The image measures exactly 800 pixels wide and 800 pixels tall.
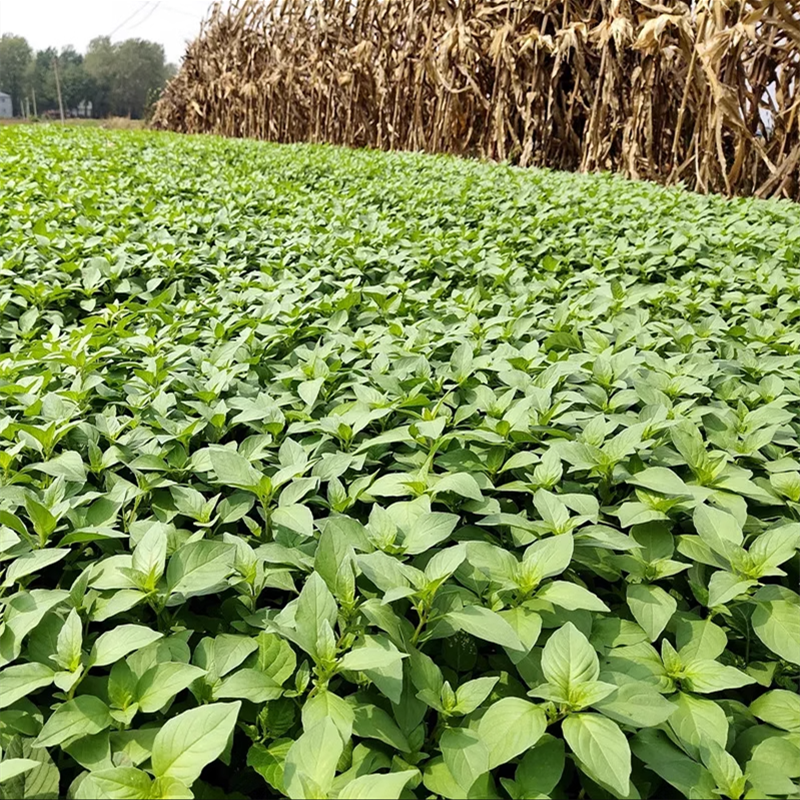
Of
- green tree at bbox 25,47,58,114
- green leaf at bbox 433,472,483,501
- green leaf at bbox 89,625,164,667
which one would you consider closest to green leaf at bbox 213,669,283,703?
green leaf at bbox 89,625,164,667

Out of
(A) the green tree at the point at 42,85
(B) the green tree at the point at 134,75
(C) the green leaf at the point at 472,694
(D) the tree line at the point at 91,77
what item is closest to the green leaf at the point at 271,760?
(C) the green leaf at the point at 472,694

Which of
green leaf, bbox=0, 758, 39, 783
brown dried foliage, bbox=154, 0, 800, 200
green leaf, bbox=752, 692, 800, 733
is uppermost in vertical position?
brown dried foliage, bbox=154, 0, 800, 200

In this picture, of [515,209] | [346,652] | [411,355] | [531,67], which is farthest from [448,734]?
[531,67]

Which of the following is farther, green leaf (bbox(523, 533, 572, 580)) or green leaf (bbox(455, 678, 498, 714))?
green leaf (bbox(523, 533, 572, 580))

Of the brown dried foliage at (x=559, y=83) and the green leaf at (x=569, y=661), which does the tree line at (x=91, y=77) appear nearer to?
the brown dried foliage at (x=559, y=83)

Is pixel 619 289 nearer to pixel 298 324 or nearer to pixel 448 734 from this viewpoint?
pixel 298 324

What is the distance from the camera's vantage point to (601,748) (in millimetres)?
776

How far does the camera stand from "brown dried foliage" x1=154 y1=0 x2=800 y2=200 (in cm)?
592

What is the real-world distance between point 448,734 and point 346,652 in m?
0.18

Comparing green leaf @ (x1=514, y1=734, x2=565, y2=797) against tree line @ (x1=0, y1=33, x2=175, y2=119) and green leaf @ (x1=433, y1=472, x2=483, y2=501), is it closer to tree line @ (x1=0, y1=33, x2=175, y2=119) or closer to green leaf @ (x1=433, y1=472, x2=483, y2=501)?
green leaf @ (x1=433, y1=472, x2=483, y2=501)

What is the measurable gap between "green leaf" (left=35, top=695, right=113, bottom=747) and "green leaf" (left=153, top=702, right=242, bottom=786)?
10 centimetres

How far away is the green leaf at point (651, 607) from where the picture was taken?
1.00m

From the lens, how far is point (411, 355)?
70.5 inches

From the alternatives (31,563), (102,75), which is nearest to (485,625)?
(31,563)
